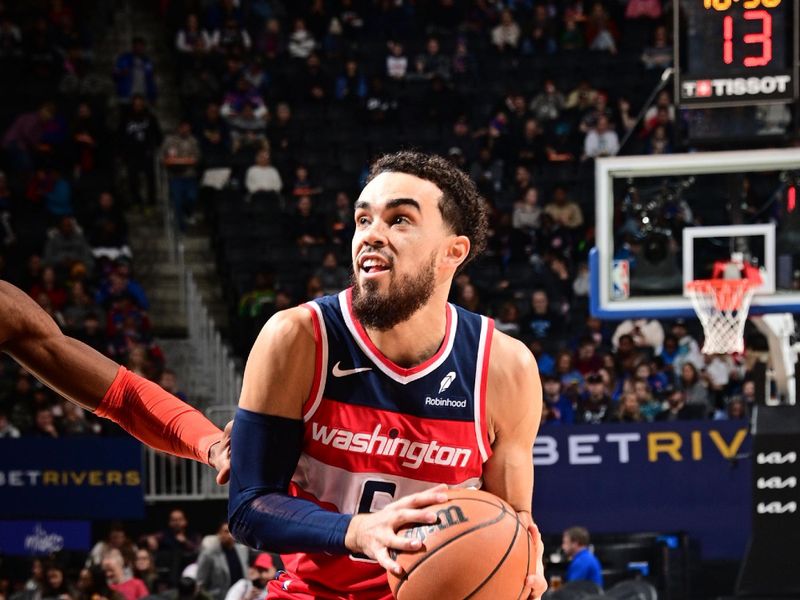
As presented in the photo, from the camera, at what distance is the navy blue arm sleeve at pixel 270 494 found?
3.56m

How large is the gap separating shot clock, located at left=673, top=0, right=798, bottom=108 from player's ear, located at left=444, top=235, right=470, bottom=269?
6050 millimetres

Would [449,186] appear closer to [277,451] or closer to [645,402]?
[277,451]

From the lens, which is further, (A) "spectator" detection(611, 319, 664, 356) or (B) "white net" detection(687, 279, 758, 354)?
(A) "spectator" detection(611, 319, 664, 356)

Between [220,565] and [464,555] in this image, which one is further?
[220,565]

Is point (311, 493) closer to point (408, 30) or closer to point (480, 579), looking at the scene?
point (480, 579)

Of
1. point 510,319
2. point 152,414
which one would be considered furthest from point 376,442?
point 510,319

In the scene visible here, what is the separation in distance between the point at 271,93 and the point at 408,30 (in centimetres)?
203

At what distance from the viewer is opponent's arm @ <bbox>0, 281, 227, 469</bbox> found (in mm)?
4281

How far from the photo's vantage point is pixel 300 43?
18.2 m

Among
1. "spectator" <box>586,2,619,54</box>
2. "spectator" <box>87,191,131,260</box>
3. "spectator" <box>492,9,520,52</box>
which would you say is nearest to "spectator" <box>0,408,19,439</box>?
"spectator" <box>87,191,131,260</box>

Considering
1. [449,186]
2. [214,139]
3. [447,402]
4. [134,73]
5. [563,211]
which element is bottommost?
[447,402]

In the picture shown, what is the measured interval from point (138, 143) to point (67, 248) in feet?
6.12

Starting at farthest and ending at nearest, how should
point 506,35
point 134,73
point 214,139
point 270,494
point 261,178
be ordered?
point 506,35 < point 134,73 < point 214,139 < point 261,178 < point 270,494

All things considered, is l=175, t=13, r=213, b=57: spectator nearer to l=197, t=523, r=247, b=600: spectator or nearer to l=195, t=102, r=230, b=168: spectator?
l=195, t=102, r=230, b=168: spectator
